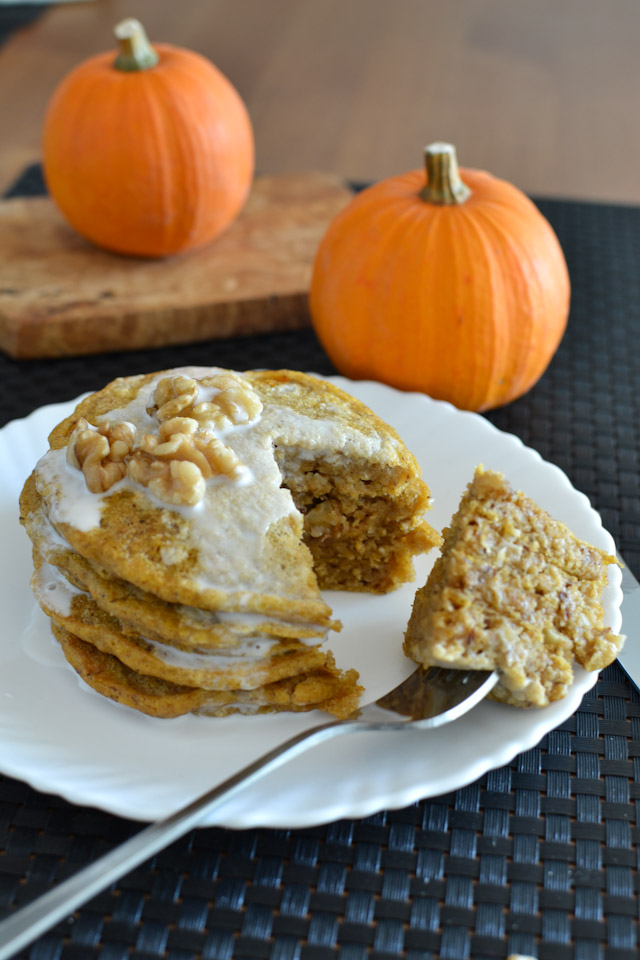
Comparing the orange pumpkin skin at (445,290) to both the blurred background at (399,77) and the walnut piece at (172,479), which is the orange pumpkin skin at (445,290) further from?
the blurred background at (399,77)

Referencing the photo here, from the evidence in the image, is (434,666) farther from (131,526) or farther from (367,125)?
(367,125)

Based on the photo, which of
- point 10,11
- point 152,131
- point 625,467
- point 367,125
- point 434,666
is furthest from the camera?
point 10,11

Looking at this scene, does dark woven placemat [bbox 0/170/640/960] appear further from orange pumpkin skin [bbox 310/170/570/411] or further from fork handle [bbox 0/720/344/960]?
orange pumpkin skin [bbox 310/170/570/411]

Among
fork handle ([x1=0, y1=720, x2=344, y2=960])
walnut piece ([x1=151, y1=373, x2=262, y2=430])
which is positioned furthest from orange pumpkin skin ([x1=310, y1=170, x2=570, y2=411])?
fork handle ([x1=0, y1=720, x2=344, y2=960])

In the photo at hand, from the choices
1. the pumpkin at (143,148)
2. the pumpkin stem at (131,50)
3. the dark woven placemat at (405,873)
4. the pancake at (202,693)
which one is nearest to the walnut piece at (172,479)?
the pancake at (202,693)

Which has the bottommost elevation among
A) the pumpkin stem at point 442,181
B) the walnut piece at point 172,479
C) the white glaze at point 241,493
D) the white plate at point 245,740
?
the white plate at point 245,740

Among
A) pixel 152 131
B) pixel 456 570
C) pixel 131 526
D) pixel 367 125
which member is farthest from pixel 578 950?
pixel 367 125
